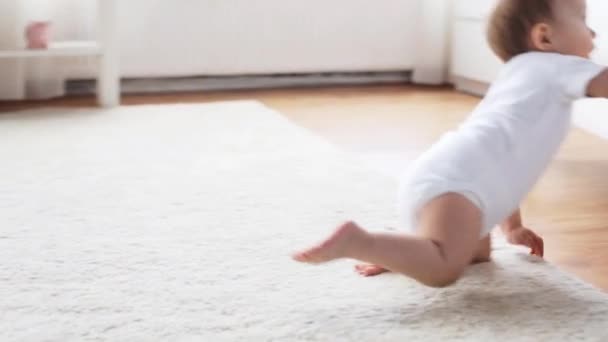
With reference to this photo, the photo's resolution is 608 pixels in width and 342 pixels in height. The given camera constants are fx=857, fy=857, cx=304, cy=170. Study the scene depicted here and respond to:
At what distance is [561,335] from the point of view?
949mm

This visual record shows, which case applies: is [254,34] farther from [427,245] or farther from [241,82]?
[427,245]

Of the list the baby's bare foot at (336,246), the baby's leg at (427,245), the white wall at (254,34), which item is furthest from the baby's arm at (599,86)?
the white wall at (254,34)

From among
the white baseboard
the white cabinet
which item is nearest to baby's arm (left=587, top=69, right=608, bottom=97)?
the white cabinet

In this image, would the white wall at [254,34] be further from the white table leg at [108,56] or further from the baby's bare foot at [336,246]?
the baby's bare foot at [336,246]

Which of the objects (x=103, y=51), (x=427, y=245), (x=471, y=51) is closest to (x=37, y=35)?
(x=103, y=51)

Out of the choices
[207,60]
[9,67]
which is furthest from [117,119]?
[207,60]

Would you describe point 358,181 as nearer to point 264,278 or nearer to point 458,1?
point 264,278

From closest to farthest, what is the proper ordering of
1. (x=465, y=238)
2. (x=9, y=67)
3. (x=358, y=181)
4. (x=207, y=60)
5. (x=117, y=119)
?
(x=465, y=238) → (x=358, y=181) → (x=117, y=119) → (x=9, y=67) → (x=207, y=60)

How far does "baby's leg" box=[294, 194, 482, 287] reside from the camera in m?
1.00

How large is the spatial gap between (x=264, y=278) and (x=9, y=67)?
5.48 feet

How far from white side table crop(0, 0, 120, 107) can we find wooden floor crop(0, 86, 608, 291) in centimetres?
14

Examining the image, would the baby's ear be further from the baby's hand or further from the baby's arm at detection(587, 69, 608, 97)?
the baby's hand

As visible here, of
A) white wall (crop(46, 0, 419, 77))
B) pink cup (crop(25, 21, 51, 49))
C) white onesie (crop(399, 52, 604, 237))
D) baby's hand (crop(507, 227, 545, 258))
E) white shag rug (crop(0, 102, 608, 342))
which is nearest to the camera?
white shag rug (crop(0, 102, 608, 342))

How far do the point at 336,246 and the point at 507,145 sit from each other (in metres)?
0.28
